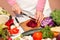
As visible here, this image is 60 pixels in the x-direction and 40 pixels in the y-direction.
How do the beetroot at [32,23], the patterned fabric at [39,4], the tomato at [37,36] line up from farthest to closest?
the patterned fabric at [39,4] < the beetroot at [32,23] < the tomato at [37,36]

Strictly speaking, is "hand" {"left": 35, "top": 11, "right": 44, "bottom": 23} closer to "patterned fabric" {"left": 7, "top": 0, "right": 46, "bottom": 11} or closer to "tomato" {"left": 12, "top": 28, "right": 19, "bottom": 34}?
"patterned fabric" {"left": 7, "top": 0, "right": 46, "bottom": 11}

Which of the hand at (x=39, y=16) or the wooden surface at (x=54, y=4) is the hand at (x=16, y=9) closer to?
the hand at (x=39, y=16)

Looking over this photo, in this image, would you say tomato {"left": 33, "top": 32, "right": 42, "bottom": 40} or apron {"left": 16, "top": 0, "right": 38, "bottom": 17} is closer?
tomato {"left": 33, "top": 32, "right": 42, "bottom": 40}

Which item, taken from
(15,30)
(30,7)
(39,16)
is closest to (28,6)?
(30,7)

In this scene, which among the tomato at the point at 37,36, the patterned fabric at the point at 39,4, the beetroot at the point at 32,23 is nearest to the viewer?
the tomato at the point at 37,36

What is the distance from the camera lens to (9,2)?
1348mm

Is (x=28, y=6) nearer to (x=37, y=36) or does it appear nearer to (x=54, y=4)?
(x=54, y=4)

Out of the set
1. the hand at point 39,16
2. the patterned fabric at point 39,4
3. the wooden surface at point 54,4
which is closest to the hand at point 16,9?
the patterned fabric at point 39,4

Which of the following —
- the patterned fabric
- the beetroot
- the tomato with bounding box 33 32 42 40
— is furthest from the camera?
the patterned fabric

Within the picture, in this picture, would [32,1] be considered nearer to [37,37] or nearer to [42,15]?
[42,15]

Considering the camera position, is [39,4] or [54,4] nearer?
[39,4]

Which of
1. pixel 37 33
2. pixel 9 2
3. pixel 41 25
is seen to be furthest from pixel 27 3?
pixel 37 33

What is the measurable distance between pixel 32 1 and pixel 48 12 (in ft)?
0.50

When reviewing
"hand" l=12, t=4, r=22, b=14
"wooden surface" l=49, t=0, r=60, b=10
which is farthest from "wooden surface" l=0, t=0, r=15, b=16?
"wooden surface" l=49, t=0, r=60, b=10
